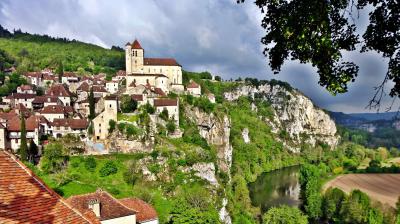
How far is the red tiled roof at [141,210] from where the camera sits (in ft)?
116

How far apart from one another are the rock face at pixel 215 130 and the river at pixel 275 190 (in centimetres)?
1095

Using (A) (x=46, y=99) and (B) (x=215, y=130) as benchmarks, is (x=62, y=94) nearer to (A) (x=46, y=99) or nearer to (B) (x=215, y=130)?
(A) (x=46, y=99)

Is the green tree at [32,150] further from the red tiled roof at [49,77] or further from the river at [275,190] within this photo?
the red tiled roof at [49,77]

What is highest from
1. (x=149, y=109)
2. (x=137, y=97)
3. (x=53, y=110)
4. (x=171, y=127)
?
(x=137, y=97)

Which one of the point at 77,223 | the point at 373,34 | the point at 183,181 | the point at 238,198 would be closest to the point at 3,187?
the point at 77,223

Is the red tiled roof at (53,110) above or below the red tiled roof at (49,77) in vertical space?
below

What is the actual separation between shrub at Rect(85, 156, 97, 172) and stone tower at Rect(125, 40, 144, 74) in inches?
1591

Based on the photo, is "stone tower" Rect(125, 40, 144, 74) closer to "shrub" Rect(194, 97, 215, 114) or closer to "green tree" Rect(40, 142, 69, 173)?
"shrub" Rect(194, 97, 215, 114)

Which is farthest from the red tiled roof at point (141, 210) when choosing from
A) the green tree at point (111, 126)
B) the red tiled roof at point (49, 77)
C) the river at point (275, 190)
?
the red tiled roof at point (49, 77)

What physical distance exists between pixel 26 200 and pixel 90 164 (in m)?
56.4

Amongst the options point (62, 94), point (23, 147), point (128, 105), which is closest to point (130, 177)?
point (23, 147)

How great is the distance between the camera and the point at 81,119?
7312 cm

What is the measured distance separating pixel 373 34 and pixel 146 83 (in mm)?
87666

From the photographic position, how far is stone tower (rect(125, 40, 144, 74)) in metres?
98.8
